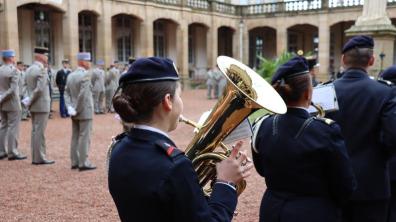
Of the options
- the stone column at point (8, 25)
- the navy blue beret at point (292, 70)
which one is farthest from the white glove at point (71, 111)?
the stone column at point (8, 25)

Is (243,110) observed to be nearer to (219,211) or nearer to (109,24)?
(219,211)

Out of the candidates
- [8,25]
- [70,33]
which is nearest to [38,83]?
[8,25]

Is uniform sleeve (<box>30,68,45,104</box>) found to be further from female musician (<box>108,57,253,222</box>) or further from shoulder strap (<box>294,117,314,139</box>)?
female musician (<box>108,57,253,222</box>)

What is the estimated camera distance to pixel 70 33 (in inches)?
900

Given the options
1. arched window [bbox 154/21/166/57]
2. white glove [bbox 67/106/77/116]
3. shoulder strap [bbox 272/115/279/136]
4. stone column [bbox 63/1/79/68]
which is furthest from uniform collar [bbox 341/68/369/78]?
arched window [bbox 154/21/166/57]

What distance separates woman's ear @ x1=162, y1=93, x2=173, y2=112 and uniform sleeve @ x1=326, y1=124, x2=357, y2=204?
1.09m

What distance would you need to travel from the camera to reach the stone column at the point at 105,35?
2464 centimetres

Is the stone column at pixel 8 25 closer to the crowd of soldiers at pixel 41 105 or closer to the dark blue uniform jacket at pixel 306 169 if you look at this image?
the crowd of soldiers at pixel 41 105

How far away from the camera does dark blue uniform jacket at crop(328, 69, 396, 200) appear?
10.6 feet

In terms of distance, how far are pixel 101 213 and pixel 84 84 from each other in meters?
2.96

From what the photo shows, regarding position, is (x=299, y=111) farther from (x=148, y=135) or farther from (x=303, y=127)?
(x=148, y=135)

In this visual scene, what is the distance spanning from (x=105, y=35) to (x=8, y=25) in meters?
5.87

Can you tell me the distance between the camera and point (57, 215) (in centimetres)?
551

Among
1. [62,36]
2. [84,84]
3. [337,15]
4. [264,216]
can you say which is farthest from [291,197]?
[337,15]
